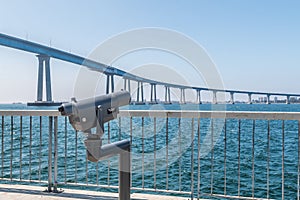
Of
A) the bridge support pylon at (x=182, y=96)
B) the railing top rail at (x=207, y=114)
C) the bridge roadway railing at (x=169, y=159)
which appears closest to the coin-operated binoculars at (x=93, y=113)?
the bridge roadway railing at (x=169, y=159)

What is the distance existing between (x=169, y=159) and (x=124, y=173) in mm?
3014

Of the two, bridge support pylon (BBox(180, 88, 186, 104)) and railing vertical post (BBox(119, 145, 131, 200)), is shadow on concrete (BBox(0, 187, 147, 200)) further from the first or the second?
Answer: bridge support pylon (BBox(180, 88, 186, 104))

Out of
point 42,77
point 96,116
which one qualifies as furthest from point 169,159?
point 42,77

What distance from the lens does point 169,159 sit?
4656 millimetres

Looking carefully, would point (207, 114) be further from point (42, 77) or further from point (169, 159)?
point (42, 77)

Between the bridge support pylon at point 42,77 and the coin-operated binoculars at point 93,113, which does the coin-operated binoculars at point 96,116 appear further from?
the bridge support pylon at point 42,77

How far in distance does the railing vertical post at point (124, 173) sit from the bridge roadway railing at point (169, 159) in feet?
1.71

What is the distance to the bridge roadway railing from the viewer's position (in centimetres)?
258

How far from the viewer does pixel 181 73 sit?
2.31 m

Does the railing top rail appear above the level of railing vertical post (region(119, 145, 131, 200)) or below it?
above

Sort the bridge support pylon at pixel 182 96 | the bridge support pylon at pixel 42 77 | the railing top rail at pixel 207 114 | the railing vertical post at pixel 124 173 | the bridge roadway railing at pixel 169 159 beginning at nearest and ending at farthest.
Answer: the railing vertical post at pixel 124 173 < the railing top rail at pixel 207 114 < the bridge roadway railing at pixel 169 159 < the bridge support pylon at pixel 182 96 < the bridge support pylon at pixel 42 77

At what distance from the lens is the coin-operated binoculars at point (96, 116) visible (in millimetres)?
1425

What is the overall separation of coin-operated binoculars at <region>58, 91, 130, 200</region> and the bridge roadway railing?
1.93 feet

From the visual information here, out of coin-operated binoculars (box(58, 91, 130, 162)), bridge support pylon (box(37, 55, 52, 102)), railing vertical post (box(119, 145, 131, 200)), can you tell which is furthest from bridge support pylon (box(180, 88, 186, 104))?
bridge support pylon (box(37, 55, 52, 102))
